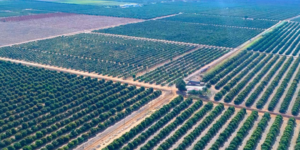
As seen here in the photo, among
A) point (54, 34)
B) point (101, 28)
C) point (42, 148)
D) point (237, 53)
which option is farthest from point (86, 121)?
point (101, 28)

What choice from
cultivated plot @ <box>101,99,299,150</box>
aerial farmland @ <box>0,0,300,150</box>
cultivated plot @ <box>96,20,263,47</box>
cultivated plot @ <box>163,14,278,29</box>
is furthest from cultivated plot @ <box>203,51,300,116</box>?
cultivated plot @ <box>163,14,278,29</box>

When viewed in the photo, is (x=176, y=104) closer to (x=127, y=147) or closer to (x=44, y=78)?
(x=127, y=147)

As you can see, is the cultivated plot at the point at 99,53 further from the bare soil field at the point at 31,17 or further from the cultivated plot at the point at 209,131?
the bare soil field at the point at 31,17

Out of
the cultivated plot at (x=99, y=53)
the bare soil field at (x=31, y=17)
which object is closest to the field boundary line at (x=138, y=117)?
the cultivated plot at (x=99, y=53)

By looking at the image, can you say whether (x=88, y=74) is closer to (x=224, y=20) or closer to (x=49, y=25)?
(x=49, y=25)

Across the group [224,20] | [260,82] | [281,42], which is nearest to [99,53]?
[260,82]

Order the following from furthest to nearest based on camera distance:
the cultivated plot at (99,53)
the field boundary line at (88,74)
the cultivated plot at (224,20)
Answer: the cultivated plot at (224,20) < the cultivated plot at (99,53) < the field boundary line at (88,74)
